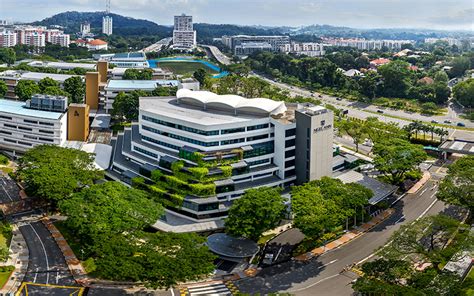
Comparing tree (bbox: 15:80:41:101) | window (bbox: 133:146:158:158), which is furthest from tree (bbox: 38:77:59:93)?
window (bbox: 133:146:158:158)

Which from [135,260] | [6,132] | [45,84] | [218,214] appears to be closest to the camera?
[135,260]

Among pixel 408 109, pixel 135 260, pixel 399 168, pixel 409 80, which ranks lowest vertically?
pixel 135 260

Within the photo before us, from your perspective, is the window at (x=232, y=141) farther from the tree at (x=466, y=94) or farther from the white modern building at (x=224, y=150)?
the tree at (x=466, y=94)

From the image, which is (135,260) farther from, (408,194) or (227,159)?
(408,194)

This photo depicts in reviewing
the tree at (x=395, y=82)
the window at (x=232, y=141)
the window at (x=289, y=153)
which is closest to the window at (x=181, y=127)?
the window at (x=232, y=141)

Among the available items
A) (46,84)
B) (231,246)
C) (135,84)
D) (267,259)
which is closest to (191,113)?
(231,246)

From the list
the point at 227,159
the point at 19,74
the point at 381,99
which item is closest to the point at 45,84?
the point at 19,74

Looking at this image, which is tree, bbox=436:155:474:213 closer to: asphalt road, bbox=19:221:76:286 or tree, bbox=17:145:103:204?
asphalt road, bbox=19:221:76:286
